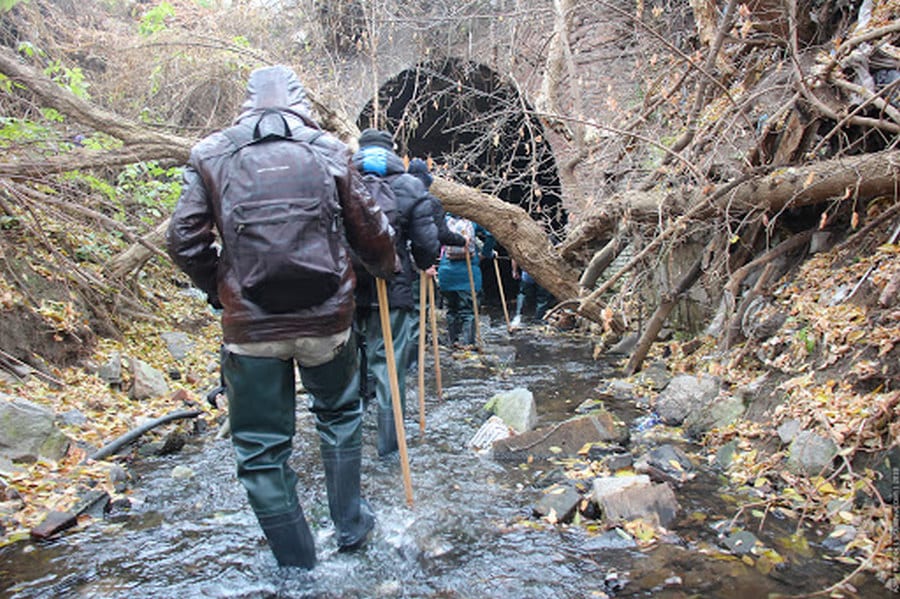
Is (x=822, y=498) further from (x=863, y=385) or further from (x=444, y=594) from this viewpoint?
(x=444, y=594)

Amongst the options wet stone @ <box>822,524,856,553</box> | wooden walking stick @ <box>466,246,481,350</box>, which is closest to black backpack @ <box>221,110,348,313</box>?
wet stone @ <box>822,524,856,553</box>

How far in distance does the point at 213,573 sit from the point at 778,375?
366 cm

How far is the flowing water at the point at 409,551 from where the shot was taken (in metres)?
2.67

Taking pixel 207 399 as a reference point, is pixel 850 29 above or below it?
above

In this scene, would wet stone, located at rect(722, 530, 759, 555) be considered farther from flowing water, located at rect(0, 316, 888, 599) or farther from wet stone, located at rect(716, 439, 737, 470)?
wet stone, located at rect(716, 439, 737, 470)

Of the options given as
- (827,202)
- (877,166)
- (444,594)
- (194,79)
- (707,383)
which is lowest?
(707,383)

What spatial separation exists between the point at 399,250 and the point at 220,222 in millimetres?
1931

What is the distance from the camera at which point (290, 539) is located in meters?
2.71

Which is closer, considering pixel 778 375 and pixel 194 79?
pixel 778 375

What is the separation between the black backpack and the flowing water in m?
1.23

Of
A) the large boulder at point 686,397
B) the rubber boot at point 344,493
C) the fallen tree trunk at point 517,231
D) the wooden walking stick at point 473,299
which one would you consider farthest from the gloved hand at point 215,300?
the wooden walking stick at point 473,299

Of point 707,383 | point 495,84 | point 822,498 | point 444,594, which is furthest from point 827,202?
point 495,84

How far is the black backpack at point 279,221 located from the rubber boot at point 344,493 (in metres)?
0.80

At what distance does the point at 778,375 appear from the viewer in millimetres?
4398
